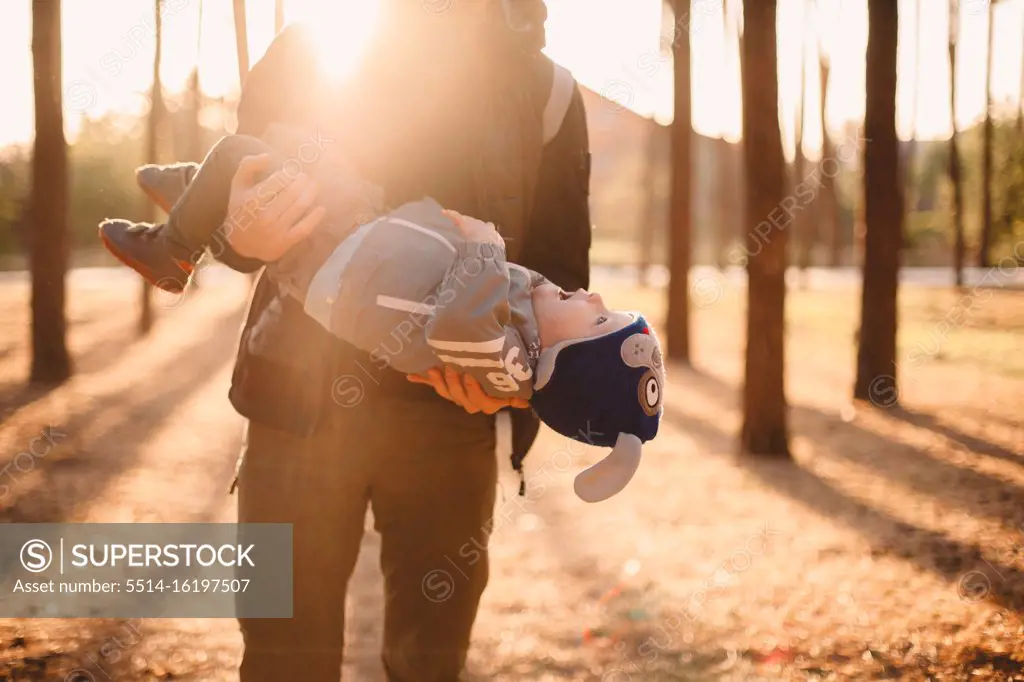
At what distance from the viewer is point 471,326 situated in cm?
171

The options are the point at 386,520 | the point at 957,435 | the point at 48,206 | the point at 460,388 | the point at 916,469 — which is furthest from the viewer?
the point at 48,206

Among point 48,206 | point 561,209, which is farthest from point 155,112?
point 561,209

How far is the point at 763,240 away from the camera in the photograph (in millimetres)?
8234

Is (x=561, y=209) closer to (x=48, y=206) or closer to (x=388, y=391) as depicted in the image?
(x=388, y=391)

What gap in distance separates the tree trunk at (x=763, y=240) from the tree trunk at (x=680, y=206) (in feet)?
18.2

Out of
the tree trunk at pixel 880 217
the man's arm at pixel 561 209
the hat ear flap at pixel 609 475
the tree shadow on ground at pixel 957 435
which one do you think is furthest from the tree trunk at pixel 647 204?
the hat ear flap at pixel 609 475

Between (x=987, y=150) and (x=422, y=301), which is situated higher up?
(x=987, y=150)

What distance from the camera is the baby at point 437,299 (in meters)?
1.76

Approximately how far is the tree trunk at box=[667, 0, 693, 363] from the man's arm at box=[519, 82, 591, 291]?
12.3m

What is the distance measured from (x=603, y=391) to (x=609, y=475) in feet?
0.57

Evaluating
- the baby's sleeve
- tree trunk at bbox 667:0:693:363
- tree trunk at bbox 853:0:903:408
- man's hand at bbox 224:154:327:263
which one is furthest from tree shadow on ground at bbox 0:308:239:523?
tree trunk at bbox 853:0:903:408

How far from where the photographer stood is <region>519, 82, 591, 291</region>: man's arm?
7.32ft

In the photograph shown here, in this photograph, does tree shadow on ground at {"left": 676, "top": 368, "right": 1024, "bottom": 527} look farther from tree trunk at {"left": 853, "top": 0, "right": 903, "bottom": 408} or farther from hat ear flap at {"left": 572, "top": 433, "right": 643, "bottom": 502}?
hat ear flap at {"left": 572, "top": 433, "right": 643, "bottom": 502}

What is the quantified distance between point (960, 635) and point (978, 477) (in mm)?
3616
